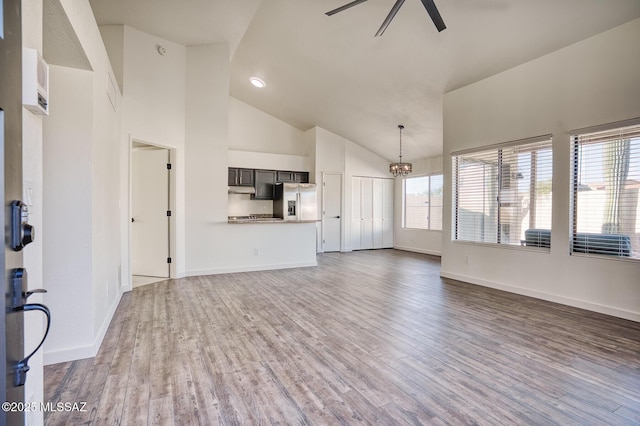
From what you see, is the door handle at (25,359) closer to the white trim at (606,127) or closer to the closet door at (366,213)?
the white trim at (606,127)

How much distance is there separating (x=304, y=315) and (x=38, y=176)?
2602mm

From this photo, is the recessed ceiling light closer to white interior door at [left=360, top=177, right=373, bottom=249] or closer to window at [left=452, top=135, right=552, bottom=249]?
white interior door at [left=360, top=177, right=373, bottom=249]

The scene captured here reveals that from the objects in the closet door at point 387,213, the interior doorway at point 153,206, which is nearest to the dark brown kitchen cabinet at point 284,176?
the closet door at point 387,213

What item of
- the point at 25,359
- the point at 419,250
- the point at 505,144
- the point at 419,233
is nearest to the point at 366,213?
the point at 419,233

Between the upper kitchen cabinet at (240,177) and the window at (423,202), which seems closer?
the upper kitchen cabinet at (240,177)

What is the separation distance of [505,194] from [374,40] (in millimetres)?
2978

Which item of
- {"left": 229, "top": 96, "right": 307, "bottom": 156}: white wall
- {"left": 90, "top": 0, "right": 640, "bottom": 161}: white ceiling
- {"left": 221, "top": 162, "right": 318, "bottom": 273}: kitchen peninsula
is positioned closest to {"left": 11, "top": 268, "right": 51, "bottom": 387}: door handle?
{"left": 90, "top": 0, "right": 640, "bottom": 161}: white ceiling

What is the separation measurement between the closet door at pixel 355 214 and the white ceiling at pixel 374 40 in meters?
2.12

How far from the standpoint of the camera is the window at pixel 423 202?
8.00m

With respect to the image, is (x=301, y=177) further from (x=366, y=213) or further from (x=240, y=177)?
(x=366, y=213)

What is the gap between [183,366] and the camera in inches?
90.9

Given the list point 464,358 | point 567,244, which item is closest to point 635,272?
point 567,244

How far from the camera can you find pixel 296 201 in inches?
300

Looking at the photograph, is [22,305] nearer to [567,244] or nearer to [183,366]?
[183,366]
